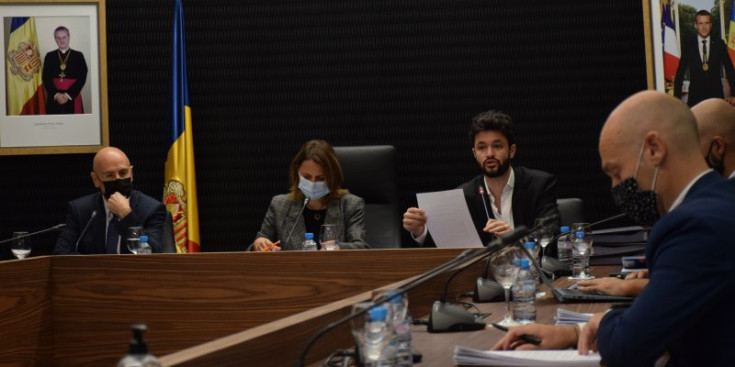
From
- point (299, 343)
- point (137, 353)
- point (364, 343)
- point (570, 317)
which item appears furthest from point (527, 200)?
point (137, 353)

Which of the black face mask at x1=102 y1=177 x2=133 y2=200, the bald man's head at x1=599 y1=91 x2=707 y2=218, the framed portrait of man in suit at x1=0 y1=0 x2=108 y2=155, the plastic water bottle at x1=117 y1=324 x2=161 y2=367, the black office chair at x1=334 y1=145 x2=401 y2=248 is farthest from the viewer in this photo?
the framed portrait of man in suit at x1=0 y1=0 x2=108 y2=155

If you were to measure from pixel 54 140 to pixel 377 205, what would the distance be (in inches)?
84.4

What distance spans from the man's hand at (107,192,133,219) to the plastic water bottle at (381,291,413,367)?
3018 millimetres

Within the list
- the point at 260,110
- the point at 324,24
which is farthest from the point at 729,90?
the point at 260,110

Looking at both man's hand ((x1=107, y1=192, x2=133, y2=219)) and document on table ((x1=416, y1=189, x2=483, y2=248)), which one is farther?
man's hand ((x1=107, y1=192, x2=133, y2=219))

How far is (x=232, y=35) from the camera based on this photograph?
18.5 ft

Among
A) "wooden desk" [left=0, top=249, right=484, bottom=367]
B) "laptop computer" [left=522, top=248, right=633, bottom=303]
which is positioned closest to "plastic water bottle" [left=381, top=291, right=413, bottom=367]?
"laptop computer" [left=522, top=248, right=633, bottom=303]

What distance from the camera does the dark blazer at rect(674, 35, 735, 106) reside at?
5.35 metres

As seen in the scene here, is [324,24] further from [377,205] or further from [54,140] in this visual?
[54,140]

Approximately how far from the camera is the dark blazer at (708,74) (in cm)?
535

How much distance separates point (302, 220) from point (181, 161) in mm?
1095

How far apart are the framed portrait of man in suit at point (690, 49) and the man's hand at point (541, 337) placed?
12.5 ft

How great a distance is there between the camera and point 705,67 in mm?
5363

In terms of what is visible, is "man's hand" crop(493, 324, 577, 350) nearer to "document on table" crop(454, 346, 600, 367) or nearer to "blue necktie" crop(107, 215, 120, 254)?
"document on table" crop(454, 346, 600, 367)
